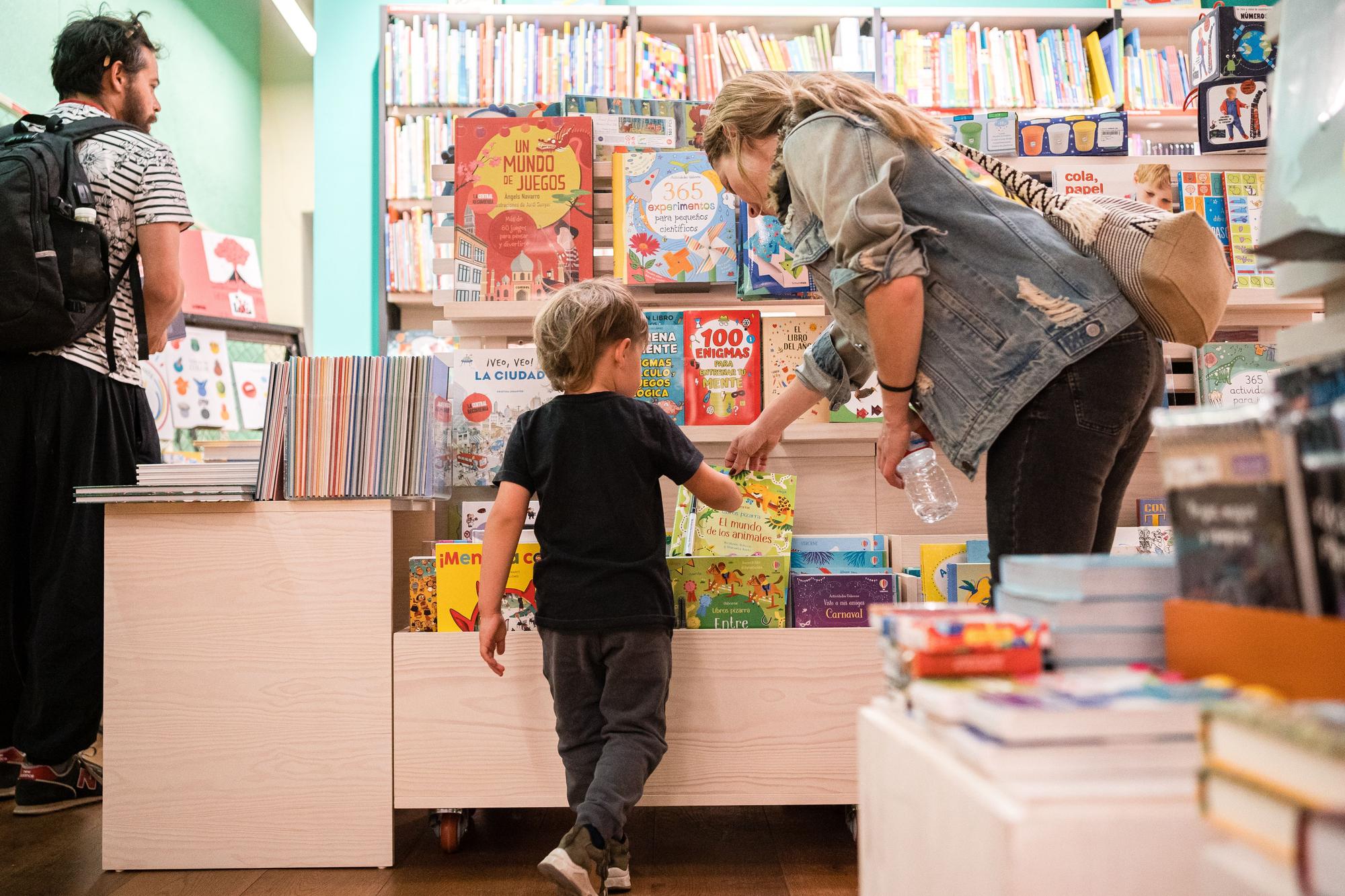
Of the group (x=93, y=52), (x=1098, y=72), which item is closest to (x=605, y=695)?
(x=93, y=52)

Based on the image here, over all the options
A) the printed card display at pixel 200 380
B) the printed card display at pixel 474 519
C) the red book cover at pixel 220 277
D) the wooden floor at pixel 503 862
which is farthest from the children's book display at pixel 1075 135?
the red book cover at pixel 220 277

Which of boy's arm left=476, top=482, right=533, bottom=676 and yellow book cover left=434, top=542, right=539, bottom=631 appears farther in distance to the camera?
yellow book cover left=434, top=542, right=539, bottom=631

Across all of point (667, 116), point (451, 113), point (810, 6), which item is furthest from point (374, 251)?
point (667, 116)

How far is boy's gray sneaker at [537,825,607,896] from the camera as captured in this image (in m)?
1.48

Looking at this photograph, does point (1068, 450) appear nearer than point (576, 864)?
Yes

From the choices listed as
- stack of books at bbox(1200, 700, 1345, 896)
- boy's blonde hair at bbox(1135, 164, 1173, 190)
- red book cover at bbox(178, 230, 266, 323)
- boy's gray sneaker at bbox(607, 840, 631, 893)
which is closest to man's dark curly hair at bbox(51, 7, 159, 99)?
boy's gray sneaker at bbox(607, 840, 631, 893)

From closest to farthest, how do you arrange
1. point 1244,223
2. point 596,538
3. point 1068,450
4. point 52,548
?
point 1068,450 < point 596,538 < point 52,548 < point 1244,223

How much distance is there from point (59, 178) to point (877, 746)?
195 centimetres

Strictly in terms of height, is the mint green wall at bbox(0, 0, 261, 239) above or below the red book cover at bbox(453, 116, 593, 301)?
above

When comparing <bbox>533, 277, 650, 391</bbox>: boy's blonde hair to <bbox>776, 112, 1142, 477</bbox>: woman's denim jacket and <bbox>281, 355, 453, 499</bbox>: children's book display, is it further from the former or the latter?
<bbox>776, 112, 1142, 477</bbox>: woman's denim jacket

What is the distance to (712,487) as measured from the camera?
5.94 feet

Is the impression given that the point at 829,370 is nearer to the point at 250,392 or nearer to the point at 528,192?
the point at 528,192

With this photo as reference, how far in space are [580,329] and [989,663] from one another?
116 cm

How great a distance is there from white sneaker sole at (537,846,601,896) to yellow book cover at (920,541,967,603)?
0.83 meters
